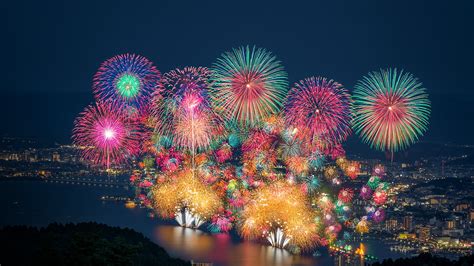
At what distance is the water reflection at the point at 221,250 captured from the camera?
3178 centimetres

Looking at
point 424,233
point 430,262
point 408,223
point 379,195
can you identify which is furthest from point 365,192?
point 430,262

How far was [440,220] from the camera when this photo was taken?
39.3 metres

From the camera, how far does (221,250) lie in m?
33.7

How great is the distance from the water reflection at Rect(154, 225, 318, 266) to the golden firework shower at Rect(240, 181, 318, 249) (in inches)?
23.5

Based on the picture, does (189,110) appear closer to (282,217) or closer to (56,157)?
(282,217)

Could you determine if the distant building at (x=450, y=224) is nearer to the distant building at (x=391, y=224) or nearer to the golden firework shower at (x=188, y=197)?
the distant building at (x=391, y=224)

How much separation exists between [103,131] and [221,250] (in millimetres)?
7208

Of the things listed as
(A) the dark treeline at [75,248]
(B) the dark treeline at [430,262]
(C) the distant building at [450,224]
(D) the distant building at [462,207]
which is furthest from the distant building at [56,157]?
(B) the dark treeline at [430,262]

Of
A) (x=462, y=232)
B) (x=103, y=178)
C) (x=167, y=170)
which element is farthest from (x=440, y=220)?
(x=103, y=178)

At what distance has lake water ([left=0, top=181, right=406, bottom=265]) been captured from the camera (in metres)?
32.6

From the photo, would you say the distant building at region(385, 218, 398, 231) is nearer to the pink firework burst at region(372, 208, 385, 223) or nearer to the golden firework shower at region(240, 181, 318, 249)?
the pink firework burst at region(372, 208, 385, 223)

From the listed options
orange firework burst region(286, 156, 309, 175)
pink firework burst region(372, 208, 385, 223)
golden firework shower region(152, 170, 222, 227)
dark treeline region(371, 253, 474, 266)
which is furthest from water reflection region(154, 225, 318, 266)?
dark treeline region(371, 253, 474, 266)

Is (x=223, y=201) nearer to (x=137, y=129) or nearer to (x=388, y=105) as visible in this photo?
(x=137, y=129)

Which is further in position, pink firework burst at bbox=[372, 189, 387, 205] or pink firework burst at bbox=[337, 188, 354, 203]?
pink firework burst at bbox=[372, 189, 387, 205]
